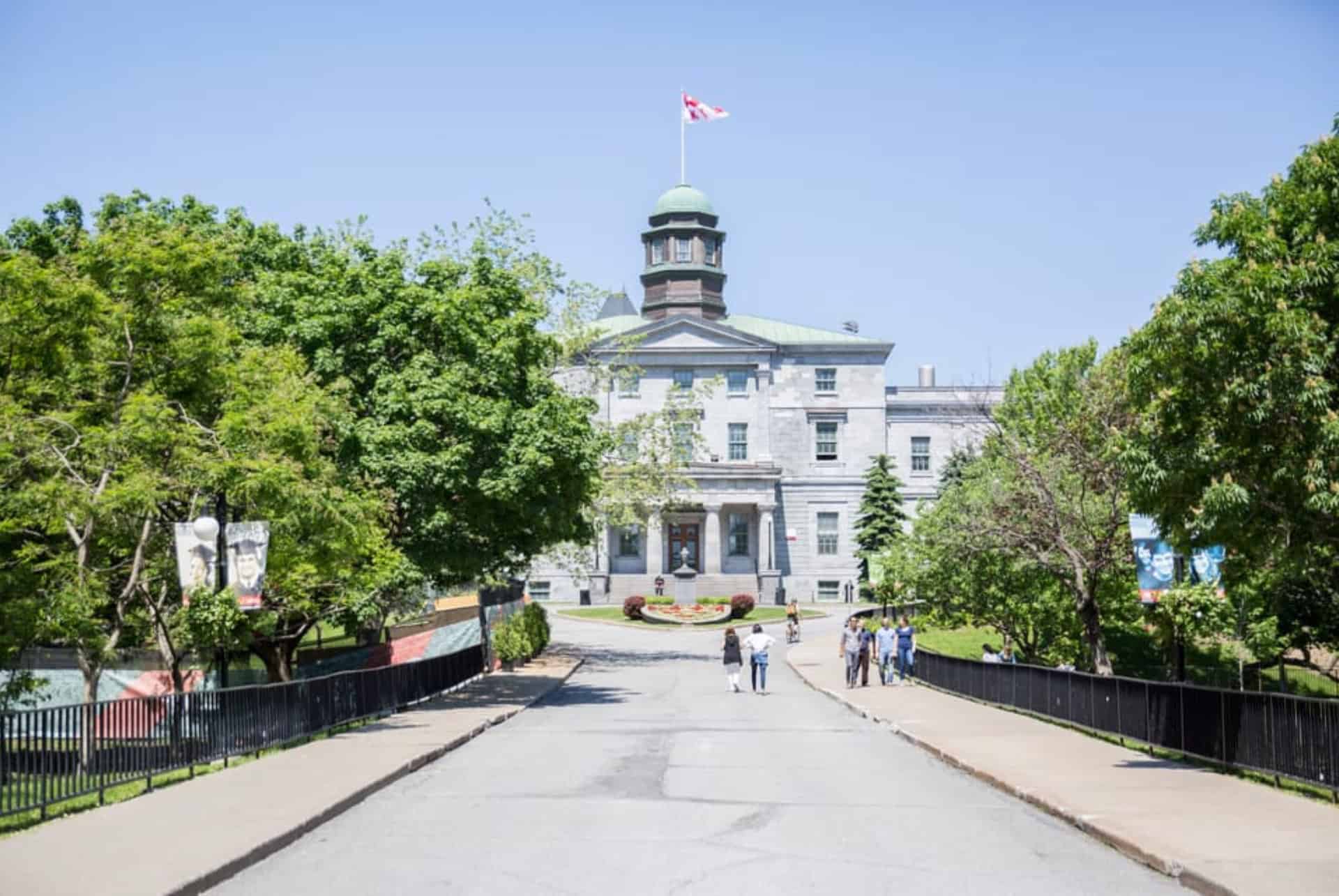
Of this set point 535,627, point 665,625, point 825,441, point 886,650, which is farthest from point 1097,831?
point 825,441

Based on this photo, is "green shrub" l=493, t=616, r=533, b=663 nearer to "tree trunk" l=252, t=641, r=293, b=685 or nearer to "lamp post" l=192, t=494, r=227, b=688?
"tree trunk" l=252, t=641, r=293, b=685

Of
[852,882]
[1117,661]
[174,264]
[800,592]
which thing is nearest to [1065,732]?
[852,882]

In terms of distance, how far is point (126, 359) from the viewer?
79.3 ft

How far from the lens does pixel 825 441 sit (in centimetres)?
9150

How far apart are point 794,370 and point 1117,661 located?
43.3 metres

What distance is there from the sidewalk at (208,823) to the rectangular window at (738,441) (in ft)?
222

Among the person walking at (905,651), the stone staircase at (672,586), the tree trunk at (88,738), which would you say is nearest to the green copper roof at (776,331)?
the stone staircase at (672,586)

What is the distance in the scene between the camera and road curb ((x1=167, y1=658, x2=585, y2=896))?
34.2ft

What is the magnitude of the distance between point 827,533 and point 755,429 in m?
7.71

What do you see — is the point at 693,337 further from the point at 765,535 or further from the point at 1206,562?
the point at 1206,562

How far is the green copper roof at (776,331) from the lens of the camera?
300ft

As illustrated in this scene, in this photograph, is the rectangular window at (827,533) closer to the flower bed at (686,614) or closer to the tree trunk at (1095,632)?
the flower bed at (686,614)

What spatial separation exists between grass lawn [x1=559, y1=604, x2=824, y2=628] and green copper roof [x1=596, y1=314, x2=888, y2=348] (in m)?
19.1

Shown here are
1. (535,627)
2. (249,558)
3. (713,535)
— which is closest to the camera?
(249,558)
